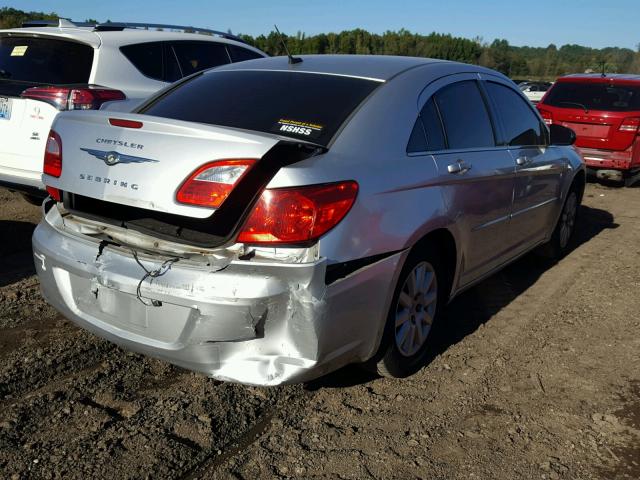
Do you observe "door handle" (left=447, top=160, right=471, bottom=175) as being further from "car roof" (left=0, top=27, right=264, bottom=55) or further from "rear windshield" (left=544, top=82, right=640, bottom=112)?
"rear windshield" (left=544, top=82, right=640, bottom=112)

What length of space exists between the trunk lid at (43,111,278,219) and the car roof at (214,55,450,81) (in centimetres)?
104

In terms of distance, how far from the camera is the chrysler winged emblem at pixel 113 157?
2889 millimetres

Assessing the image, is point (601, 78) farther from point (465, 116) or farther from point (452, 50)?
point (452, 50)

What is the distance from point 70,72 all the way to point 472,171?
12.6 feet

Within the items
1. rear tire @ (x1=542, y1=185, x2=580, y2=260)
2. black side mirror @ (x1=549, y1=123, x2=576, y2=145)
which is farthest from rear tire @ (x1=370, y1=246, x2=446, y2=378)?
rear tire @ (x1=542, y1=185, x2=580, y2=260)

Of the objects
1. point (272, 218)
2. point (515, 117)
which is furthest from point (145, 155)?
point (515, 117)

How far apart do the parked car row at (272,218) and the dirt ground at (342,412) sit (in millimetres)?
325

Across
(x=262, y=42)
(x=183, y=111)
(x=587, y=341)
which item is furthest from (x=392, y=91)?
(x=262, y=42)

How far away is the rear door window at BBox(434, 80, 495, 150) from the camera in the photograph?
3904 mm

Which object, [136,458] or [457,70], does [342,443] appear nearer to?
[136,458]

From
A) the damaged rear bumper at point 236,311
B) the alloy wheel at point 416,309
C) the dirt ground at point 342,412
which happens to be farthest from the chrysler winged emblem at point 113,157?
the alloy wheel at point 416,309

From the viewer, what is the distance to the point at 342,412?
3.26 metres

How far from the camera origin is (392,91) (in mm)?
3514

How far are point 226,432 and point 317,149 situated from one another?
52.6 inches
